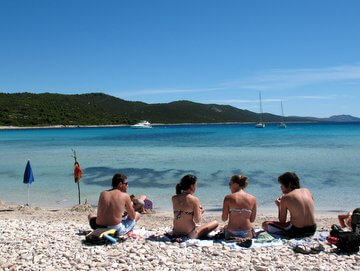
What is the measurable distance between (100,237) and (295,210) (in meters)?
3.42

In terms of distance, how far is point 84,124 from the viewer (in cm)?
14388

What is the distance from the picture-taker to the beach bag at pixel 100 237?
23.2 ft

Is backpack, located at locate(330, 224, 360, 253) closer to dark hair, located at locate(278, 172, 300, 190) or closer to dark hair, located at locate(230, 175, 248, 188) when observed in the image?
dark hair, located at locate(278, 172, 300, 190)

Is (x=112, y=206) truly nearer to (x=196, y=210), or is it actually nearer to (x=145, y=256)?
(x=145, y=256)

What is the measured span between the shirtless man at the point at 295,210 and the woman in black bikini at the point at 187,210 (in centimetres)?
140

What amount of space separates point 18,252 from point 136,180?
13286 mm

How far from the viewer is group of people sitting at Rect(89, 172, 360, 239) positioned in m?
7.21

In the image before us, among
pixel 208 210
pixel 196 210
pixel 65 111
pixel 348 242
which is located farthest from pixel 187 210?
pixel 65 111

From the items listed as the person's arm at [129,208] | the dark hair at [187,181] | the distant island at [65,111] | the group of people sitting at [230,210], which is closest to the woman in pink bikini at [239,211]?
the group of people sitting at [230,210]

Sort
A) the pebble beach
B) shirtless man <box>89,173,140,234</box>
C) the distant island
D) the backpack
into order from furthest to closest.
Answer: the distant island < shirtless man <box>89,173,140,234</box> < the backpack < the pebble beach

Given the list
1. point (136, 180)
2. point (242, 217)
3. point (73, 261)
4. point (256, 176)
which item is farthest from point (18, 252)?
point (256, 176)

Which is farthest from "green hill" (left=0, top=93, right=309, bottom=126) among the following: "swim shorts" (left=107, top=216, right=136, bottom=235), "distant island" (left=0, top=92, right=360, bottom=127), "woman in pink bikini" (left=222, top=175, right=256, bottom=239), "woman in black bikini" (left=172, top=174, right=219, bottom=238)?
"woman in pink bikini" (left=222, top=175, right=256, bottom=239)

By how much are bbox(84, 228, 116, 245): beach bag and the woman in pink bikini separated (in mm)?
1997

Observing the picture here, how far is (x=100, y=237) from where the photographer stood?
7070 millimetres
